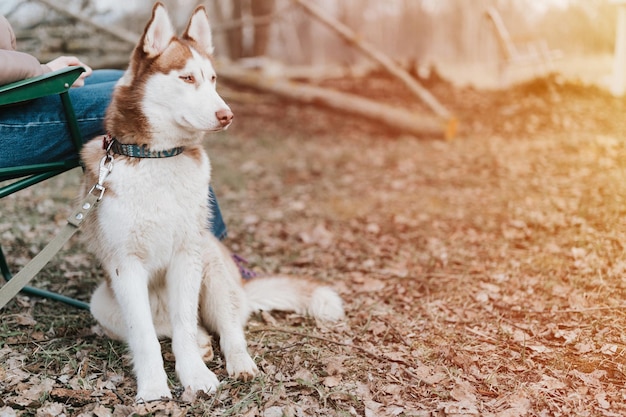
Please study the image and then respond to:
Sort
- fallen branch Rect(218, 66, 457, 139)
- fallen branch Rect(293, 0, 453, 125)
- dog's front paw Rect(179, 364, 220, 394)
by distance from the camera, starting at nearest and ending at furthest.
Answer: dog's front paw Rect(179, 364, 220, 394)
fallen branch Rect(218, 66, 457, 139)
fallen branch Rect(293, 0, 453, 125)

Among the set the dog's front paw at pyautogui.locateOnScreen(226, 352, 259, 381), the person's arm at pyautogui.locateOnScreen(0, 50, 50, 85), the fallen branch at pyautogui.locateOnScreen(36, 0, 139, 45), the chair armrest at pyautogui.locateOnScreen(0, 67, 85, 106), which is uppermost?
the fallen branch at pyautogui.locateOnScreen(36, 0, 139, 45)

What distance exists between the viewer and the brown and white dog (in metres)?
2.64

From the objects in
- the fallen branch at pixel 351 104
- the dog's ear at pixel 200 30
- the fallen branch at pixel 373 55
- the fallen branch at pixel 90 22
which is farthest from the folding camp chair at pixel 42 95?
the fallen branch at pixel 373 55

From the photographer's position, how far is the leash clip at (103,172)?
103 inches

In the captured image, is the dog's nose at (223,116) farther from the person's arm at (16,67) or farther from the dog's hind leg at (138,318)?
the person's arm at (16,67)

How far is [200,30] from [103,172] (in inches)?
34.6

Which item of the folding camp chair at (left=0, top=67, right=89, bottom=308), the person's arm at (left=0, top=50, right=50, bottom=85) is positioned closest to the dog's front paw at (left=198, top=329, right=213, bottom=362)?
the folding camp chair at (left=0, top=67, right=89, bottom=308)

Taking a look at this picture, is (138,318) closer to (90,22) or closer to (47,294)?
(47,294)

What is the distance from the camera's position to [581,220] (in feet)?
16.2

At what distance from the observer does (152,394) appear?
2590mm

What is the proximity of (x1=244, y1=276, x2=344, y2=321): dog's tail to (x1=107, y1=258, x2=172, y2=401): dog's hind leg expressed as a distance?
0.85 metres

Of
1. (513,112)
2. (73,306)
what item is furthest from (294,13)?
(73,306)

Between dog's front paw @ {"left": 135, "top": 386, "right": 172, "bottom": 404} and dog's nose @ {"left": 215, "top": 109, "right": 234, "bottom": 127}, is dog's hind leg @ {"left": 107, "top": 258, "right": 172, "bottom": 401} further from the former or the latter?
dog's nose @ {"left": 215, "top": 109, "right": 234, "bottom": 127}

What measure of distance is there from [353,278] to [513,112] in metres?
6.36
